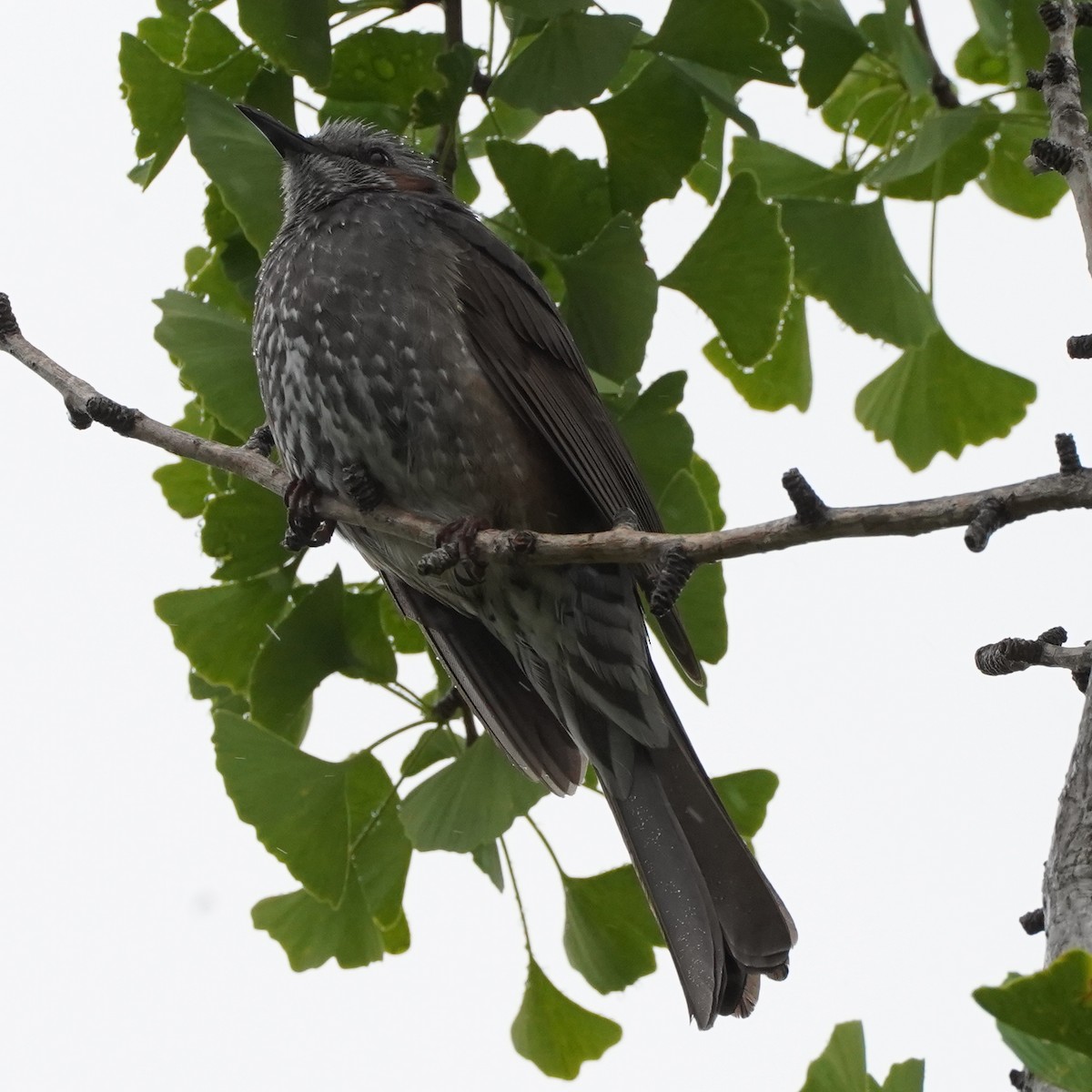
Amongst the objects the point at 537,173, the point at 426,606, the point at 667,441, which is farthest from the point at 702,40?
the point at 426,606

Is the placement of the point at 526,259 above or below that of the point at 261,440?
above

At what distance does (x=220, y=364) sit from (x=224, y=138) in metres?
0.47

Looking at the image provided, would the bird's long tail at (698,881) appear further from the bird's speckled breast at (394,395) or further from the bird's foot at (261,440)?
the bird's foot at (261,440)

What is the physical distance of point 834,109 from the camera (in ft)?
12.5

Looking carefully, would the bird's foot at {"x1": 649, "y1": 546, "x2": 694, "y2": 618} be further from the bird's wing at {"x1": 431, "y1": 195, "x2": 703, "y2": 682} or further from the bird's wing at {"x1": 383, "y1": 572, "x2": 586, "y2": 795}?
the bird's wing at {"x1": 383, "y1": 572, "x2": 586, "y2": 795}

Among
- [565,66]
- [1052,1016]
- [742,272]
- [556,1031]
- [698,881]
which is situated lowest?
[1052,1016]

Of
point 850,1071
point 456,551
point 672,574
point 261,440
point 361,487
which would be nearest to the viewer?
point 672,574

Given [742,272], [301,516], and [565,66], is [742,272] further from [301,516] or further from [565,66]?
[301,516]

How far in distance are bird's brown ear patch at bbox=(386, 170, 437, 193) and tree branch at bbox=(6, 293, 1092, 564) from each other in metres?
0.98

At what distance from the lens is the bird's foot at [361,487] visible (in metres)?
2.87

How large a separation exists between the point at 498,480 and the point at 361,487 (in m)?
0.28

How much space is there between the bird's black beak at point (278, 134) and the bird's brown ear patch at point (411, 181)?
0.23 m

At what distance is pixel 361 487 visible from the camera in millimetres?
2881

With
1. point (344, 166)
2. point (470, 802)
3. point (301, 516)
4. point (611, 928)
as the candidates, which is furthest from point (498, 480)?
point (344, 166)
